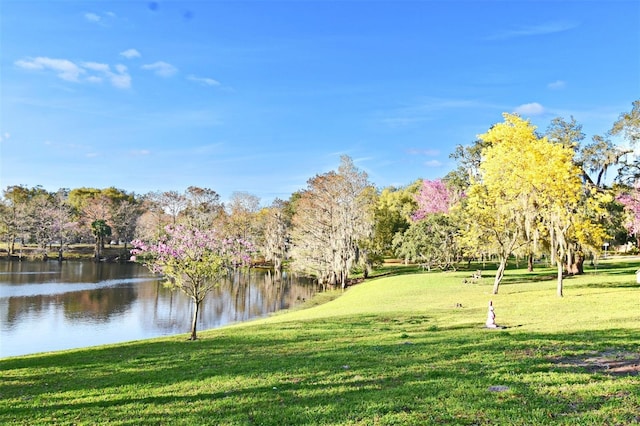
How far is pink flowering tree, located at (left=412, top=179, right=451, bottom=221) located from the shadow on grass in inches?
1426

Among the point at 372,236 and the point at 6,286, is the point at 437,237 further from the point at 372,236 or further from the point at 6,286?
the point at 6,286

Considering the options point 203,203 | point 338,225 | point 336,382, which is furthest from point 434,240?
point 203,203

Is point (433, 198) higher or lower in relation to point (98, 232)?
higher

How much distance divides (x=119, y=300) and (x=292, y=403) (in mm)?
28264

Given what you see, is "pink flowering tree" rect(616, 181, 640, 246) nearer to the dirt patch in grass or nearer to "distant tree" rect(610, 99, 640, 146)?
"distant tree" rect(610, 99, 640, 146)

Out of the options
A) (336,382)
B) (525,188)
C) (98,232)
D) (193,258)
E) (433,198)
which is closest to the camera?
(336,382)

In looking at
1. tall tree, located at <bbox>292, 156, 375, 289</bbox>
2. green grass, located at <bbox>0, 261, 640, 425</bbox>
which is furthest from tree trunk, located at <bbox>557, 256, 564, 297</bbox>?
tall tree, located at <bbox>292, 156, 375, 289</bbox>

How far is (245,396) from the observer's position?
7121mm

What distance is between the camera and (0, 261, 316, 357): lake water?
65.1 feet

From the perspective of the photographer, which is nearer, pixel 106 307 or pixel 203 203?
pixel 106 307

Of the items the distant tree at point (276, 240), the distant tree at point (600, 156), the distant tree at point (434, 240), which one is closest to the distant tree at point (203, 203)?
the distant tree at point (276, 240)

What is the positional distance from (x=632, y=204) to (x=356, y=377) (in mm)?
29825

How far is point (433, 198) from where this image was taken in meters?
48.9

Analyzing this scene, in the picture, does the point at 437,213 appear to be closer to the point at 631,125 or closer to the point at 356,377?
the point at 631,125
